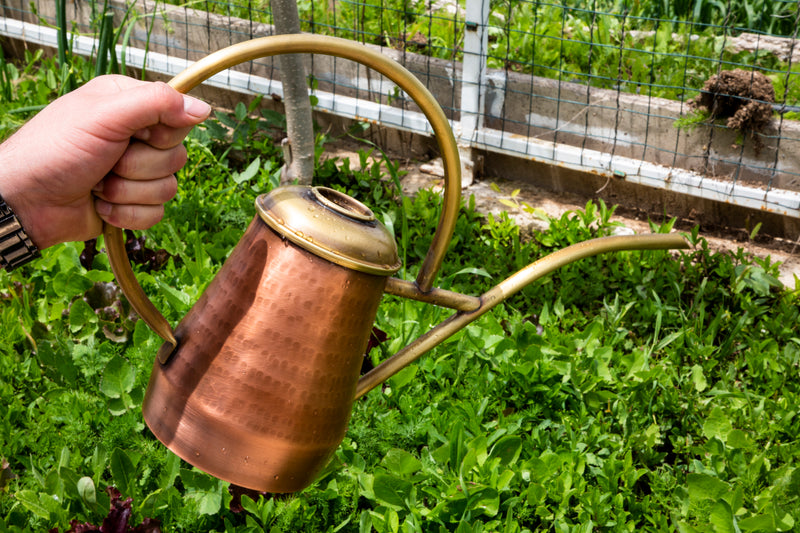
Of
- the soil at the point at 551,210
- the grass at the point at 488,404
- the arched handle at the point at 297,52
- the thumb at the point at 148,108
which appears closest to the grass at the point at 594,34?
the soil at the point at 551,210

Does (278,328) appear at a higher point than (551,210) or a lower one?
higher

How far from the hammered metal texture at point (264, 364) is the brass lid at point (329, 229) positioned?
0.02m

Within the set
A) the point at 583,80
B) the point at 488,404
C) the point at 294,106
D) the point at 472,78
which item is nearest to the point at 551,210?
the point at 472,78

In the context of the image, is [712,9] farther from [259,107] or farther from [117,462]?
[117,462]

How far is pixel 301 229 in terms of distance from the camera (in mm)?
1096

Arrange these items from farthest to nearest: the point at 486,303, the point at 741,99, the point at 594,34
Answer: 1. the point at 594,34
2. the point at 741,99
3. the point at 486,303

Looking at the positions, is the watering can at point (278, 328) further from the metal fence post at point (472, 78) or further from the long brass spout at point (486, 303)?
the metal fence post at point (472, 78)

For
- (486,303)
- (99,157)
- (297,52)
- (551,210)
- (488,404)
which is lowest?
(488,404)

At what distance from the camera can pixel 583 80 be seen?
3619 millimetres

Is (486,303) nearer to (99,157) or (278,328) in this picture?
(278,328)

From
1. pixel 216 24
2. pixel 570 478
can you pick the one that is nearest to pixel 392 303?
pixel 570 478

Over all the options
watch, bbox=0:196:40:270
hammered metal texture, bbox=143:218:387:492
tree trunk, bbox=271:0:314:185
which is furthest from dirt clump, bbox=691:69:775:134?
watch, bbox=0:196:40:270

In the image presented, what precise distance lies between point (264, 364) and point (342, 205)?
271mm

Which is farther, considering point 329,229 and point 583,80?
point 583,80
